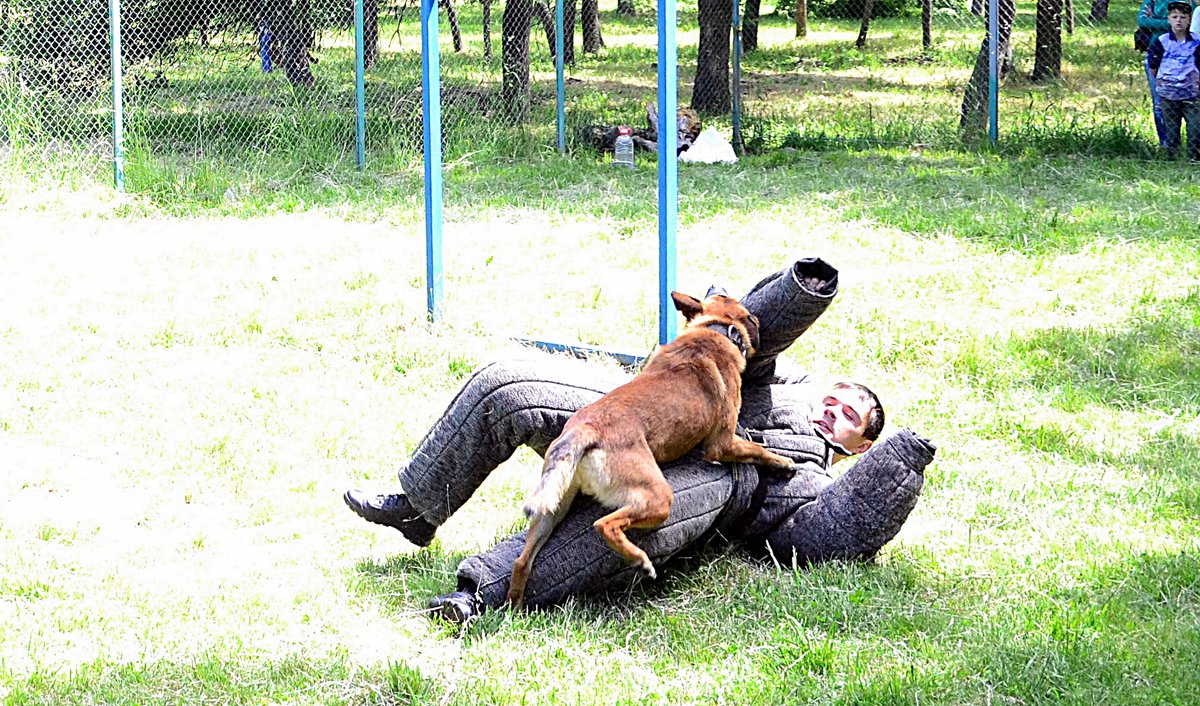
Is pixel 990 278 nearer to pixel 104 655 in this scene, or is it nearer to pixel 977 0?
pixel 104 655

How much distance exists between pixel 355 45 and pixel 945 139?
18.3 feet

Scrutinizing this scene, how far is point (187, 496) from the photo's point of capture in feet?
15.2

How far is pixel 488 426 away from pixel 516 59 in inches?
419

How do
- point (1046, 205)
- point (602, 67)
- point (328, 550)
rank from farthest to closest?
point (602, 67), point (1046, 205), point (328, 550)

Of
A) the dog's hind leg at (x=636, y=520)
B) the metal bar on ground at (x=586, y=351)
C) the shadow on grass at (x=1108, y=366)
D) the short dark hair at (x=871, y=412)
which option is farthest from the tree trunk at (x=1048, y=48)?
the dog's hind leg at (x=636, y=520)

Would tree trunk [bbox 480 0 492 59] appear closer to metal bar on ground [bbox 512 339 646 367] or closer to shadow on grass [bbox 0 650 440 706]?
metal bar on ground [bbox 512 339 646 367]

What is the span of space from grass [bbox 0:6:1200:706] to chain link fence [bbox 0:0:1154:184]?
514 mm

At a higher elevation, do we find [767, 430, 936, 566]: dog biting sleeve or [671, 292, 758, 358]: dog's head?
[671, 292, 758, 358]: dog's head

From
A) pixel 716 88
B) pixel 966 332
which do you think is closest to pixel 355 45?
pixel 716 88

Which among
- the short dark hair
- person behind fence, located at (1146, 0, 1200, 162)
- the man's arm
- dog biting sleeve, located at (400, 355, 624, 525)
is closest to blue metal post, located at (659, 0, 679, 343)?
the short dark hair

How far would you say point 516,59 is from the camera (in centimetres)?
1372

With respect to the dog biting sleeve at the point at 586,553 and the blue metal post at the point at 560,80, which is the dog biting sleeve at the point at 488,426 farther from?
the blue metal post at the point at 560,80

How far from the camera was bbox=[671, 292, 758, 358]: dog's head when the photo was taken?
3.69m

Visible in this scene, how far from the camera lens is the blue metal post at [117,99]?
10703 mm
